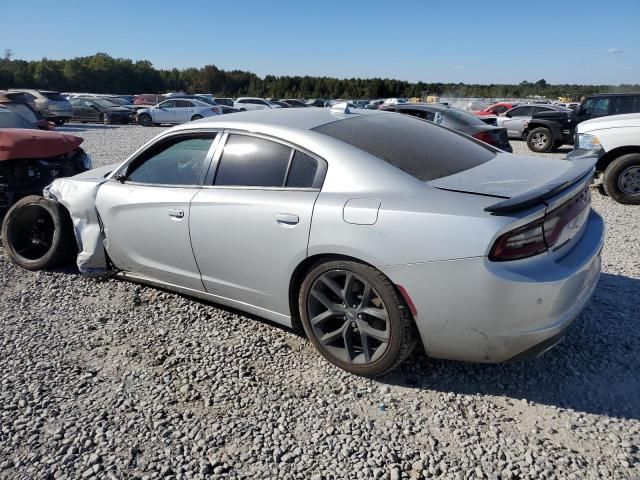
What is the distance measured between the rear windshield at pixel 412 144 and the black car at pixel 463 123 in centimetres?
589

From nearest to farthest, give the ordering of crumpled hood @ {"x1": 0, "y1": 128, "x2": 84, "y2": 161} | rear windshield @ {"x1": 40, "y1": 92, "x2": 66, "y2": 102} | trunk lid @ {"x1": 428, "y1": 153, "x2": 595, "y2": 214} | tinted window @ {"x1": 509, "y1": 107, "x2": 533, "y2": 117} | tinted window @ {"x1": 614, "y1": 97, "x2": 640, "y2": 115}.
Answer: trunk lid @ {"x1": 428, "y1": 153, "x2": 595, "y2": 214} < crumpled hood @ {"x1": 0, "y1": 128, "x2": 84, "y2": 161} < tinted window @ {"x1": 614, "y1": 97, "x2": 640, "y2": 115} < tinted window @ {"x1": 509, "y1": 107, "x2": 533, "y2": 117} < rear windshield @ {"x1": 40, "y1": 92, "x2": 66, "y2": 102}

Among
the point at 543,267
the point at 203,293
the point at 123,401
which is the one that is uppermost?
the point at 543,267

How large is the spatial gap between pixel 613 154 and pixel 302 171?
6.17 m

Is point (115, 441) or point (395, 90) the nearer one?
point (115, 441)

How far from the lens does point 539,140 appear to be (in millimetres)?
13398

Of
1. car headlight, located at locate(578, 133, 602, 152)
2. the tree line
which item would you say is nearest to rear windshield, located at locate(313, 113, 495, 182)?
car headlight, located at locate(578, 133, 602, 152)

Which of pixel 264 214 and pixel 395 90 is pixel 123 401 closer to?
pixel 264 214

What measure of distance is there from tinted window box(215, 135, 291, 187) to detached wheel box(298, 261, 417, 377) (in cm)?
67

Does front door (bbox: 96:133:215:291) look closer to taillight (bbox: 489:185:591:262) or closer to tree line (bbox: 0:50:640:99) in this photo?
taillight (bbox: 489:185:591:262)

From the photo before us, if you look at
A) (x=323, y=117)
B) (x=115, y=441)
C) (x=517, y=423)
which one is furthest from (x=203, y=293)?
(x=517, y=423)

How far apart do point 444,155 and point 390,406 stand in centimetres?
156

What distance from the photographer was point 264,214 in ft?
9.36

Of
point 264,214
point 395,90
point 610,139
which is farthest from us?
point 395,90

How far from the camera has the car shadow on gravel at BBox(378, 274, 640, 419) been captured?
2.52 metres
